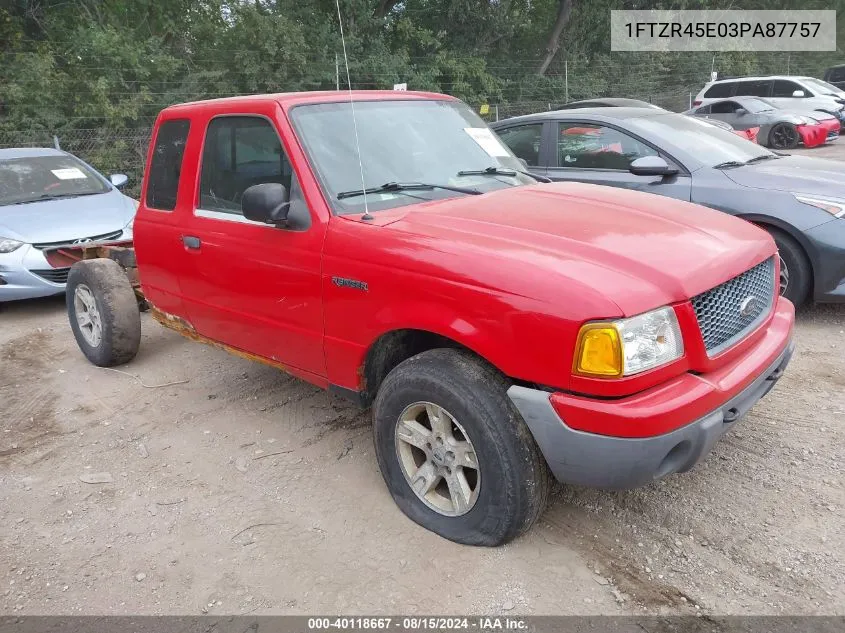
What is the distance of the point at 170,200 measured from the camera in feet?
13.8

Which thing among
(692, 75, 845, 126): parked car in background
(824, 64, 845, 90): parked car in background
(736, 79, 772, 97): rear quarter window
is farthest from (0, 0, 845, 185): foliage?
(736, 79, 772, 97): rear quarter window

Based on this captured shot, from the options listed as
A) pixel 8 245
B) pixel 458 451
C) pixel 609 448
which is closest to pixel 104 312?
pixel 8 245

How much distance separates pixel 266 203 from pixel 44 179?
19.5 ft

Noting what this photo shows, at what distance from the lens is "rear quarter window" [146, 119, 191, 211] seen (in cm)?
414

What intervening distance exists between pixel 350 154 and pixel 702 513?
2386mm

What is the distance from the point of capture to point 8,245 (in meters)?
6.55

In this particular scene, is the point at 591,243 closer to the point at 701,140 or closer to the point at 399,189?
the point at 399,189

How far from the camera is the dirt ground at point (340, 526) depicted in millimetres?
2662

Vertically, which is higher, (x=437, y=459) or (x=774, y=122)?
(x=774, y=122)

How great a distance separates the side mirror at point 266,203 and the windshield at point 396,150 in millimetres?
230

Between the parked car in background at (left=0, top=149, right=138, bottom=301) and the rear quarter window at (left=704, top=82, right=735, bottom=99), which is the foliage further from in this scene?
the rear quarter window at (left=704, top=82, right=735, bottom=99)

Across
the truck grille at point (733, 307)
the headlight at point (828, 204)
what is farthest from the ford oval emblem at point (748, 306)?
the headlight at point (828, 204)

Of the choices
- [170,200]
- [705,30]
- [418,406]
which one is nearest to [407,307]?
[418,406]

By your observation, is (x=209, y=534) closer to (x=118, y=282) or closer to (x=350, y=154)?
(x=350, y=154)
